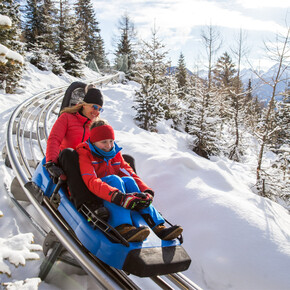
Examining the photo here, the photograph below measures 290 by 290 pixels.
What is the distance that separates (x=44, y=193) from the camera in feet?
10.3

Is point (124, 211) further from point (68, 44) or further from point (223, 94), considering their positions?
point (68, 44)

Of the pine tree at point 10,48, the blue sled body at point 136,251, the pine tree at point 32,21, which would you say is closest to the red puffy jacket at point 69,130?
the blue sled body at point 136,251

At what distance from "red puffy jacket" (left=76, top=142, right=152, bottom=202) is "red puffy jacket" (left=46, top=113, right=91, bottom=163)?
89cm

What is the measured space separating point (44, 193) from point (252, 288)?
2.58m

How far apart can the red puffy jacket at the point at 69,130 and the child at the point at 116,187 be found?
936 millimetres

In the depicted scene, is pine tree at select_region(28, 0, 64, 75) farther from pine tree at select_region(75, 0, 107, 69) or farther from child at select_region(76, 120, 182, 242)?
child at select_region(76, 120, 182, 242)

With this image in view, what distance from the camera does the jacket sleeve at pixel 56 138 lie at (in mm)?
3217

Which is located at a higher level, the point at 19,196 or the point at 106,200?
the point at 106,200

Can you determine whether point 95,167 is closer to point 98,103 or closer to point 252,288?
point 98,103

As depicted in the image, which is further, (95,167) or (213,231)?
(213,231)

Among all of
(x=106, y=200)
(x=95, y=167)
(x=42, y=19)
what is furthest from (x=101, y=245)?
(x=42, y=19)

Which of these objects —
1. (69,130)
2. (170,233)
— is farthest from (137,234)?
(69,130)

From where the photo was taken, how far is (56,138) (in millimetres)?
3584

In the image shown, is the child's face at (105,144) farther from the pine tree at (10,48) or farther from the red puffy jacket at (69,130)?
the pine tree at (10,48)
